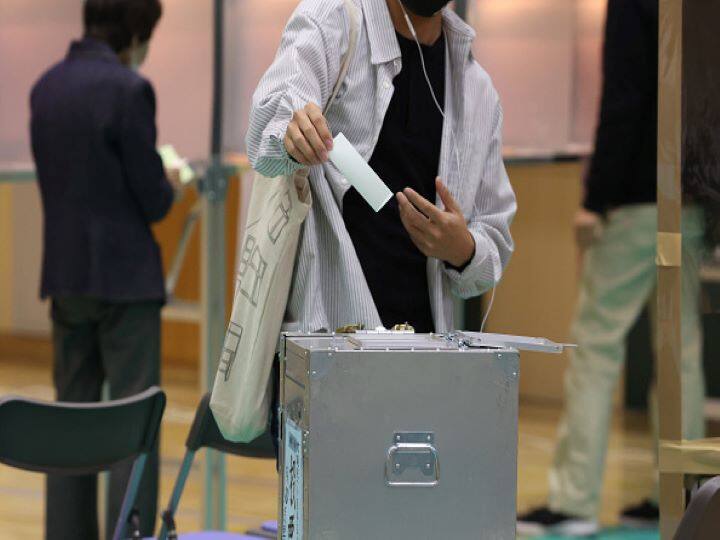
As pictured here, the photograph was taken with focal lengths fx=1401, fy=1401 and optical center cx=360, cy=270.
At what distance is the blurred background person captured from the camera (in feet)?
13.1

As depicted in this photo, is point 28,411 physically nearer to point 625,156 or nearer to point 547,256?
point 625,156

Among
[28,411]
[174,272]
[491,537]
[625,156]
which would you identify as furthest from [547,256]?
[491,537]

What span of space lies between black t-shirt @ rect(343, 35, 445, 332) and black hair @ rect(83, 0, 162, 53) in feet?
5.95

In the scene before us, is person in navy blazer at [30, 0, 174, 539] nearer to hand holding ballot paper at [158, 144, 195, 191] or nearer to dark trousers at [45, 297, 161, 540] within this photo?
dark trousers at [45, 297, 161, 540]

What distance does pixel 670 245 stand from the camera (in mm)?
2240

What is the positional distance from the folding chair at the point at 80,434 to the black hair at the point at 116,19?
1481 mm

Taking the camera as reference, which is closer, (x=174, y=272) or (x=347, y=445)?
(x=347, y=445)

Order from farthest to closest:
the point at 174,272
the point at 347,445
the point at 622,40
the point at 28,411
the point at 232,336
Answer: the point at 174,272, the point at 622,40, the point at 28,411, the point at 232,336, the point at 347,445

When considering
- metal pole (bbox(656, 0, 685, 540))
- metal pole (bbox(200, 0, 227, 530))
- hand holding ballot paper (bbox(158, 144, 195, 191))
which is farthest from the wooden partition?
metal pole (bbox(656, 0, 685, 540))

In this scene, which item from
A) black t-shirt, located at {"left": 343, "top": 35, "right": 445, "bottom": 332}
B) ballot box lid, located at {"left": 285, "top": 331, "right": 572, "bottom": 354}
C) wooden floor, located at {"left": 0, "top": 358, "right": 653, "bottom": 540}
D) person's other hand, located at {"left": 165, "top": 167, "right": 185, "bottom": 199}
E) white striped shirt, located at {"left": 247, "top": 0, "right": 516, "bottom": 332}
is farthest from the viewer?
wooden floor, located at {"left": 0, "top": 358, "right": 653, "bottom": 540}

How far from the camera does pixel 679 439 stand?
2.23 m

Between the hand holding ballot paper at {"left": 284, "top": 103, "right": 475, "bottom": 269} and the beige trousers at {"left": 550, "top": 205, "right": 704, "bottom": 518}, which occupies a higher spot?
the hand holding ballot paper at {"left": 284, "top": 103, "right": 475, "bottom": 269}

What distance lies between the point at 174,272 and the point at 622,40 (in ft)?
5.38

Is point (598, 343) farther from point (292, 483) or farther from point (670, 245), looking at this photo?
point (292, 483)
